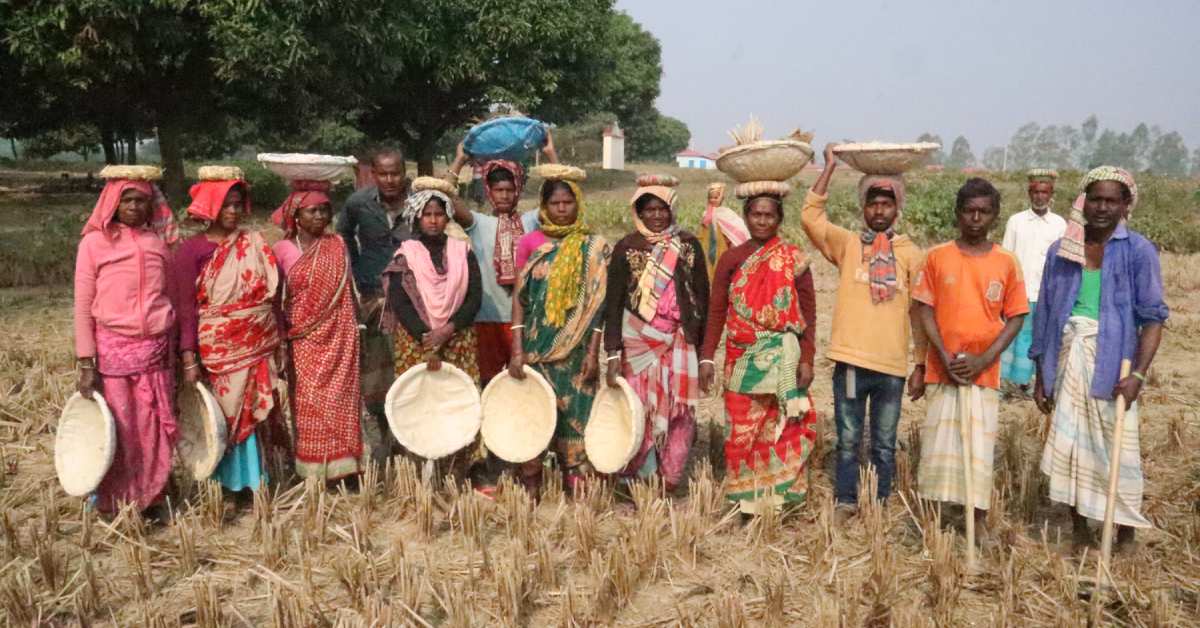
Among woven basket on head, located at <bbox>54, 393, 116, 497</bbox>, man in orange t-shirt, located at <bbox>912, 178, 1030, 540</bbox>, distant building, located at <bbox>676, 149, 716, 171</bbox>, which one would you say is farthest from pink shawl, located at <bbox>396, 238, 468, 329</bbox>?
distant building, located at <bbox>676, 149, 716, 171</bbox>

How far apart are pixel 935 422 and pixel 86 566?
3.74 m

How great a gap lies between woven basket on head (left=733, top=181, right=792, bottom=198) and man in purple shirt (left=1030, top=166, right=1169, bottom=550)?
127 centimetres

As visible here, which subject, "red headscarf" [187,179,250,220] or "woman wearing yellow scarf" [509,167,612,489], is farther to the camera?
"woman wearing yellow scarf" [509,167,612,489]

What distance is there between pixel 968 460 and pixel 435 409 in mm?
2590

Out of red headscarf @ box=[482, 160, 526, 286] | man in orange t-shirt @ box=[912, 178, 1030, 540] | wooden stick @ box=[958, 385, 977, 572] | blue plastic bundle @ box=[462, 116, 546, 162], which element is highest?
blue plastic bundle @ box=[462, 116, 546, 162]

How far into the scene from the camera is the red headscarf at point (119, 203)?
380cm

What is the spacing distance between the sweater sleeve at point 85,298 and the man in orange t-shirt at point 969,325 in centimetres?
393

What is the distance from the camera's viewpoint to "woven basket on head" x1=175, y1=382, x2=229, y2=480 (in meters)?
3.92

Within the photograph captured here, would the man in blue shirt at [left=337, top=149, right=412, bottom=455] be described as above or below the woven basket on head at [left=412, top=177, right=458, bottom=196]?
below

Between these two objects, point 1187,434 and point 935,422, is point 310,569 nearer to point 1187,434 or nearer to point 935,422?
point 935,422

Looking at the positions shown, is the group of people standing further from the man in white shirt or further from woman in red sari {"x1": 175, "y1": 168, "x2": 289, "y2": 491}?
the man in white shirt

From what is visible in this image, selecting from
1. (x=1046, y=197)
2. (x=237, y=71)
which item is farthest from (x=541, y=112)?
(x=1046, y=197)

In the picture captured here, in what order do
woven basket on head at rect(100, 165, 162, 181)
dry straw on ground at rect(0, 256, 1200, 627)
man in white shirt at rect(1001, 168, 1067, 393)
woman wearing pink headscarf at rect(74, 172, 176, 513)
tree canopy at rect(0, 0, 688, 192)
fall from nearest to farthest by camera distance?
dry straw on ground at rect(0, 256, 1200, 627) → woven basket on head at rect(100, 165, 162, 181) → woman wearing pink headscarf at rect(74, 172, 176, 513) → man in white shirt at rect(1001, 168, 1067, 393) → tree canopy at rect(0, 0, 688, 192)

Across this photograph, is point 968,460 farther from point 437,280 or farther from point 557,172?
point 437,280
